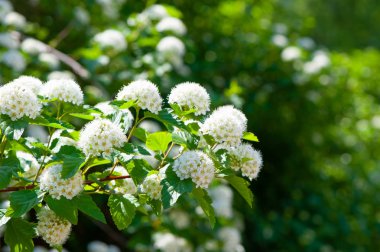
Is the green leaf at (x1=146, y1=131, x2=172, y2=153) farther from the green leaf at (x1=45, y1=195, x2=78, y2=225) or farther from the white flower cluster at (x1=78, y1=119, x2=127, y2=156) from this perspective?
the green leaf at (x1=45, y1=195, x2=78, y2=225)

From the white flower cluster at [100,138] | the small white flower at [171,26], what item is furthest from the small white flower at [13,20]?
the white flower cluster at [100,138]

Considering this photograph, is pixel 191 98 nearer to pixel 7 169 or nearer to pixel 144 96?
pixel 144 96

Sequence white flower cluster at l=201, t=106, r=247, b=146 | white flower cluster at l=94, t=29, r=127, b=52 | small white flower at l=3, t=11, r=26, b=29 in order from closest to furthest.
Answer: white flower cluster at l=201, t=106, r=247, b=146
white flower cluster at l=94, t=29, r=127, b=52
small white flower at l=3, t=11, r=26, b=29

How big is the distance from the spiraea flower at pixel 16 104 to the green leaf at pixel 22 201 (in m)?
0.20

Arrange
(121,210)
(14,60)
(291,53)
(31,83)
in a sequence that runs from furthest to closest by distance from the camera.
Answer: (291,53), (14,60), (31,83), (121,210)

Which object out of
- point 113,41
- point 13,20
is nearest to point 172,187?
point 113,41

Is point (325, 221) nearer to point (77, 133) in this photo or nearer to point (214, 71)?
point (214, 71)

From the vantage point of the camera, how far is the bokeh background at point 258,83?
3.81m

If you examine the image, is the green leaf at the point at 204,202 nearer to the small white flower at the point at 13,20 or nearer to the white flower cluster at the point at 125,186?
the white flower cluster at the point at 125,186

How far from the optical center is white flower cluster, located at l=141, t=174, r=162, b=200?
1657mm

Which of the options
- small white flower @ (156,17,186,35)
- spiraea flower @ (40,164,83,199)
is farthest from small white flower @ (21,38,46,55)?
spiraea flower @ (40,164,83,199)

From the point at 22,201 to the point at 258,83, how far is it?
12.4 feet

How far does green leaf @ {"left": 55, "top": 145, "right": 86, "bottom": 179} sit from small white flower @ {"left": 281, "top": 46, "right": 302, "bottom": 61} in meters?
3.66

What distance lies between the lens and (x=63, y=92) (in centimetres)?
170
